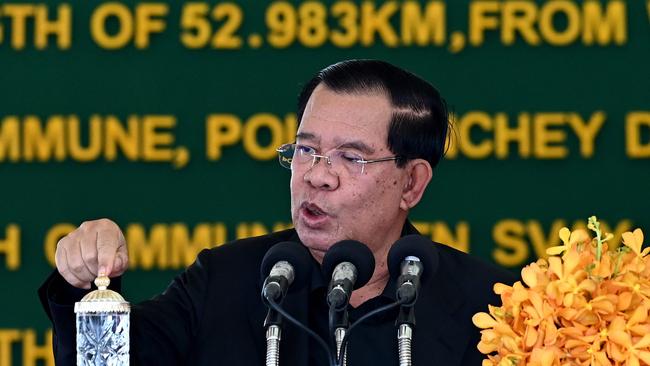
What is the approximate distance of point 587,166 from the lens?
14.6 ft

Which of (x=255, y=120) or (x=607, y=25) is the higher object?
(x=607, y=25)

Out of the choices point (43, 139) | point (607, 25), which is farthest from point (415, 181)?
point (43, 139)

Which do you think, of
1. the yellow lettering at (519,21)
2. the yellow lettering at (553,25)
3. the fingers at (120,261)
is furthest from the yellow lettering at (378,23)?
the fingers at (120,261)

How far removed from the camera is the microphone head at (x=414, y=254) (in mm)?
2266

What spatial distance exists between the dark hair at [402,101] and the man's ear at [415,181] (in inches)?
0.7

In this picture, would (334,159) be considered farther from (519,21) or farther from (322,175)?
(519,21)

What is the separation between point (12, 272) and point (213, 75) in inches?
34.5

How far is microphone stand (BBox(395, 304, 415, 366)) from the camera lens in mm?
2127

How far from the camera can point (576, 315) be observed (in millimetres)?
2139

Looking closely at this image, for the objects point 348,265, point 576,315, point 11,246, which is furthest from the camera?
point 11,246

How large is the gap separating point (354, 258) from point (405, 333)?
0.16 meters

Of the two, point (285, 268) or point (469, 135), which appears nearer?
point (285, 268)

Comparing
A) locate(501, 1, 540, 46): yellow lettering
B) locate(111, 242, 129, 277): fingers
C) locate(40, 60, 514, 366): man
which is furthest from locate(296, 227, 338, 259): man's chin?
locate(501, 1, 540, 46): yellow lettering

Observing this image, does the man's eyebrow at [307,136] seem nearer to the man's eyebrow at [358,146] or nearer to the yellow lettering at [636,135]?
the man's eyebrow at [358,146]
